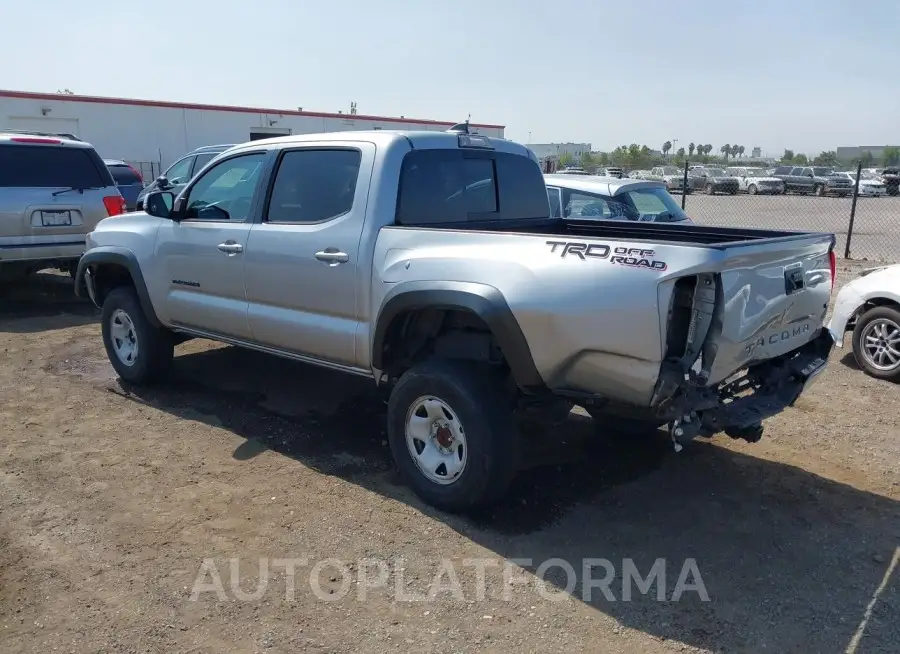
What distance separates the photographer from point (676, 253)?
3301 mm

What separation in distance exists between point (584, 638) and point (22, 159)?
345 inches

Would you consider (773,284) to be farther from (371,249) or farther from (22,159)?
(22,159)

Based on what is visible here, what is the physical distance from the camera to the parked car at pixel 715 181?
3919 cm

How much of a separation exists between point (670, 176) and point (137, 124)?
81.6 ft

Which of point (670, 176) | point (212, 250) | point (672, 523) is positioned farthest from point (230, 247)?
point (670, 176)

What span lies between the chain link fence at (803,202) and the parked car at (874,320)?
24.0 ft

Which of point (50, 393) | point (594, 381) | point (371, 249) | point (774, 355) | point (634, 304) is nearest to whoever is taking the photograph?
point (634, 304)

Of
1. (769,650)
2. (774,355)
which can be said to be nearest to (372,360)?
(774,355)

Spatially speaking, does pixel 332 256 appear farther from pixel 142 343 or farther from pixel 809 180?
pixel 809 180

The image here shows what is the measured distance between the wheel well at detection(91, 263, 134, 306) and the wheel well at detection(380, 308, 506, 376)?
121 inches

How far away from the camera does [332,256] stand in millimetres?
4590

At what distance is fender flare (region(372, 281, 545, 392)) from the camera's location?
376 cm

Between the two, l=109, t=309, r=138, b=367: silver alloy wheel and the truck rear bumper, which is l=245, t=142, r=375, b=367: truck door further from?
the truck rear bumper

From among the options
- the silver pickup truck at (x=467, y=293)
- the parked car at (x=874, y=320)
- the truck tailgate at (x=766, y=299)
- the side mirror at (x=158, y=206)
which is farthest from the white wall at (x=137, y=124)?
the truck tailgate at (x=766, y=299)
